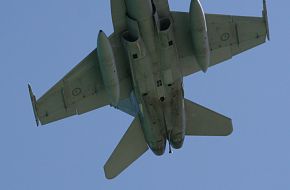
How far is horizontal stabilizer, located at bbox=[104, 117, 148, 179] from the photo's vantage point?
2406 centimetres

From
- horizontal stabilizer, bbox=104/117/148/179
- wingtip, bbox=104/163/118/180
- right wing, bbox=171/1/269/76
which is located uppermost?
right wing, bbox=171/1/269/76

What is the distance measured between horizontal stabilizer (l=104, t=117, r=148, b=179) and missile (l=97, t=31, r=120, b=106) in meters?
2.16

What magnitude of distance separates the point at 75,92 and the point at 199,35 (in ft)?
14.9

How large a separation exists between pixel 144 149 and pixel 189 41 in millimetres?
4162

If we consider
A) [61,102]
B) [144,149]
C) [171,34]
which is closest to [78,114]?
[61,102]

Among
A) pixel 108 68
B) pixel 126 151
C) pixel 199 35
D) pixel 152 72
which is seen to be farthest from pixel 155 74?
pixel 126 151

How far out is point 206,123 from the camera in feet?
79.4

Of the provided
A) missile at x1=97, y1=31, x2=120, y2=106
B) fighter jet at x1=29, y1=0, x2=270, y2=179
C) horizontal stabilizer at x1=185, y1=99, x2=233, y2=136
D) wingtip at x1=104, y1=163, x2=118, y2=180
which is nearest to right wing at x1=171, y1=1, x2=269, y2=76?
fighter jet at x1=29, y1=0, x2=270, y2=179

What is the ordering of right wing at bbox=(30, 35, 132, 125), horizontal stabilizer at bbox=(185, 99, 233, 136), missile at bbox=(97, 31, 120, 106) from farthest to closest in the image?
horizontal stabilizer at bbox=(185, 99, 233, 136), right wing at bbox=(30, 35, 132, 125), missile at bbox=(97, 31, 120, 106)

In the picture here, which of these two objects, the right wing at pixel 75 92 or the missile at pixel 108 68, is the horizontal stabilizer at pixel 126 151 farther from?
the missile at pixel 108 68

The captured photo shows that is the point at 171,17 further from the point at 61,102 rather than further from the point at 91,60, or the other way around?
the point at 61,102

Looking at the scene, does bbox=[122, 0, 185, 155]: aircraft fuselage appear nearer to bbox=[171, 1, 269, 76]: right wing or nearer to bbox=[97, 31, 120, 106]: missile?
bbox=[97, 31, 120, 106]: missile

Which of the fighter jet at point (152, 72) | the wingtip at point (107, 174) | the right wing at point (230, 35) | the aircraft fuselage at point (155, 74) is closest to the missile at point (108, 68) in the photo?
the fighter jet at point (152, 72)

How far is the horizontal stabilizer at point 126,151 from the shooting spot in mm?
24062
